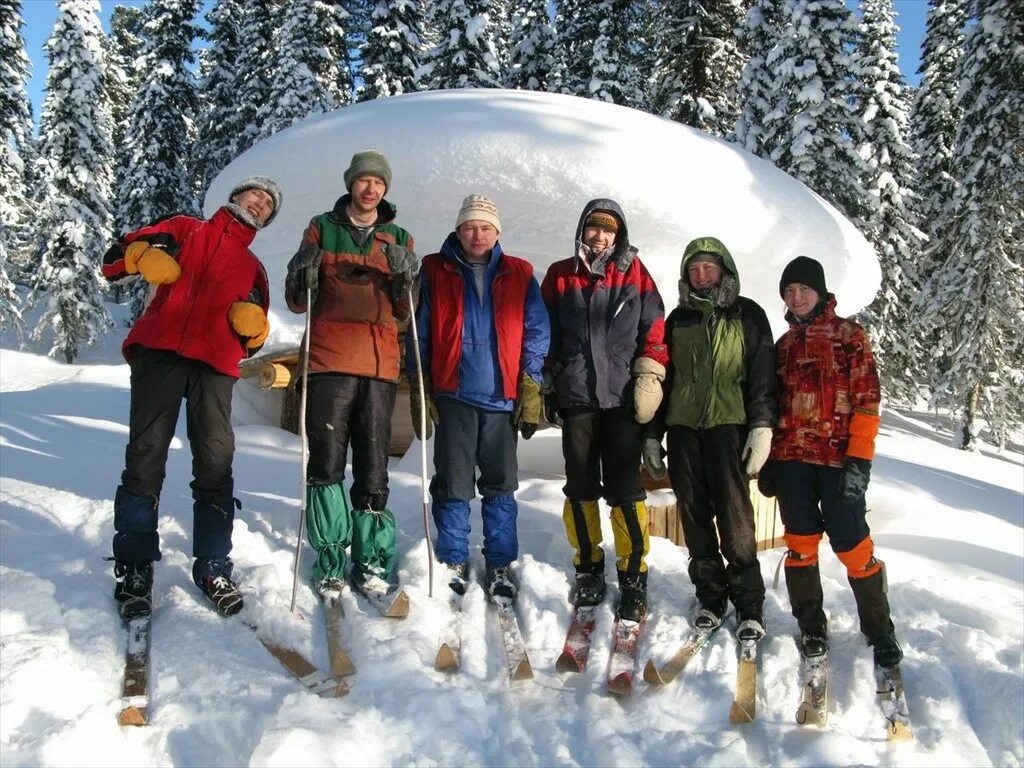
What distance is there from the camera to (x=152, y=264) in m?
3.08

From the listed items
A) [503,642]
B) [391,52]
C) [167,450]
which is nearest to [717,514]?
[503,642]

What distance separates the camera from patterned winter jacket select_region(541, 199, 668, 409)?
3.39 metres

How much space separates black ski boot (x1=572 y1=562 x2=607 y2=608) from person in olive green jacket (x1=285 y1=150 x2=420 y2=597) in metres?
0.97

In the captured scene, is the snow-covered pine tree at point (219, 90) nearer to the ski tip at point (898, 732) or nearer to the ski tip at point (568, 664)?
the ski tip at point (568, 664)

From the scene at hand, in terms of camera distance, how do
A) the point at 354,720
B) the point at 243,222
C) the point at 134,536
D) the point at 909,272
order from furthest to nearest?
the point at 909,272, the point at 243,222, the point at 134,536, the point at 354,720

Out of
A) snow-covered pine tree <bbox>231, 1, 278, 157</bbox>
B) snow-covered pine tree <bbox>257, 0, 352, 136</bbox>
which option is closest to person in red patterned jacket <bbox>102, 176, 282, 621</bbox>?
snow-covered pine tree <bbox>257, 0, 352, 136</bbox>

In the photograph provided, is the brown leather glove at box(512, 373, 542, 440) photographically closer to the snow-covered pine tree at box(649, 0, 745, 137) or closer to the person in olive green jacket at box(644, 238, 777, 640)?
the person in olive green jacket at box(644, 238, 777, 640)

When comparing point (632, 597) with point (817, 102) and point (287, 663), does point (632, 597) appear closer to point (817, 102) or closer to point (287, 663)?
point (287, 663)

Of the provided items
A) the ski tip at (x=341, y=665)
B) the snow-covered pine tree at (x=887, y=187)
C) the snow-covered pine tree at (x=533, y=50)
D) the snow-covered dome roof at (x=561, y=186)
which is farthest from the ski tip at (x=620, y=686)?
the snow-covered pine tree at (x=533, y=50)

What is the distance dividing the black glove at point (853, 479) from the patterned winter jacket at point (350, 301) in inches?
84.1

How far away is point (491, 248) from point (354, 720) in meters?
2.27

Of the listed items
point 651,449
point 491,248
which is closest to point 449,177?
point 491,248

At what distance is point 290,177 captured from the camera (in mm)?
5707

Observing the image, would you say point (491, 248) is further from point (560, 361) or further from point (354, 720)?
point (354, 720)
